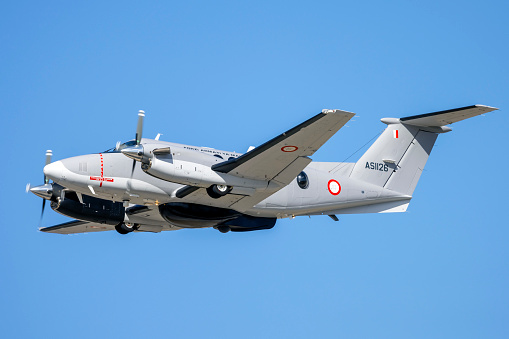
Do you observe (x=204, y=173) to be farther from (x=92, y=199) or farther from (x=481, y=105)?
(x=481, y=105)

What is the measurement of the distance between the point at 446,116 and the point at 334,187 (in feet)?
14.6

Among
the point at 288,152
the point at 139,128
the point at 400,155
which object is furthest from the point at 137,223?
the point at 400,155

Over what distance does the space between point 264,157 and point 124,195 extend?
178 inches

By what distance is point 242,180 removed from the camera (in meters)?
21.7

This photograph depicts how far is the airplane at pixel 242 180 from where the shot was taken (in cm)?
2084

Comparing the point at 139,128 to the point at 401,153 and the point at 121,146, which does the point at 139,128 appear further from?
the point at 401,153

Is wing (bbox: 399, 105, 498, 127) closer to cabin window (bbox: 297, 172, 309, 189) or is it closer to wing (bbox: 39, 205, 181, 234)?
cabin window (bbox: 297, 172, 309, 189)

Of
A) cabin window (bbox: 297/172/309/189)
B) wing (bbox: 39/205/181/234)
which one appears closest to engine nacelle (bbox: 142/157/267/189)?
cabin window (bbox: 297/172/309/189)

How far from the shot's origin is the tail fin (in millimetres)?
25781

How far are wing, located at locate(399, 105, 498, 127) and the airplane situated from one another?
0.04 meters

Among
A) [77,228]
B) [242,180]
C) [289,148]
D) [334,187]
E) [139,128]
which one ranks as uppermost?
[139,128]

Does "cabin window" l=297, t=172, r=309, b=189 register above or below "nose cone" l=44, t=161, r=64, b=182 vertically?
above

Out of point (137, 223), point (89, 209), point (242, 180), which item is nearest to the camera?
point (242, 180)

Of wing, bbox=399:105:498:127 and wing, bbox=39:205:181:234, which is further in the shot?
wing, bbox=39:205:181:234
